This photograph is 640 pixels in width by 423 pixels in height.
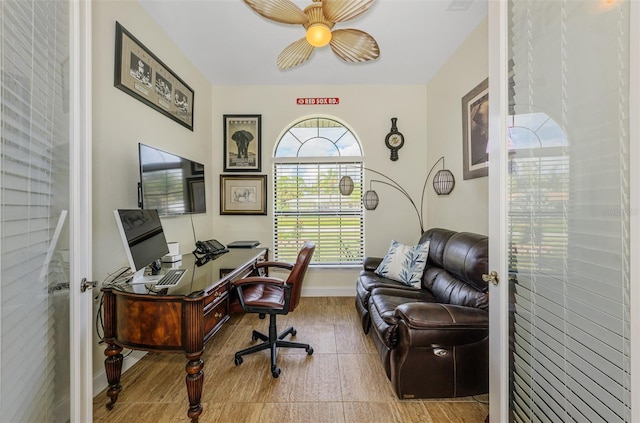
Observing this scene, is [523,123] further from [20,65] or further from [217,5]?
[217,5]

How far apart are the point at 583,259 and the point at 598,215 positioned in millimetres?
157

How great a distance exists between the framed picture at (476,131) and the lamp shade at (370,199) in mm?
1204

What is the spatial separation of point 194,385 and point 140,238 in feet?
3.19

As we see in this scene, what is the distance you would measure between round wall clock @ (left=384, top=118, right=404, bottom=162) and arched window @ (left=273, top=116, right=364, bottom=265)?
0.43 metres

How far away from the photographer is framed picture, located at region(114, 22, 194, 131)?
2021mm

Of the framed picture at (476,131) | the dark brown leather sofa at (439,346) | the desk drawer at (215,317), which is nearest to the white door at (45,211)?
the desk drawer at (215,317)

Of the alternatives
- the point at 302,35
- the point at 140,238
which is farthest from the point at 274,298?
the point at 302,35

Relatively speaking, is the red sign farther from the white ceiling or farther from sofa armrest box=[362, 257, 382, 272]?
sofa armrest box=[362, 257, 382, 272]

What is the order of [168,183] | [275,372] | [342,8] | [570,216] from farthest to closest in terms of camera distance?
1. [168,183]
2. [275,372]
3. [342,8]
4. [570,216]

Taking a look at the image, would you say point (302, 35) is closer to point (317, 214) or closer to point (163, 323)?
point (317, 214)

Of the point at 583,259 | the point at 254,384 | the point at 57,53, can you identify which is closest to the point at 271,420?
the point at 254,384

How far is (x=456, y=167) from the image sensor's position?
3000 mm

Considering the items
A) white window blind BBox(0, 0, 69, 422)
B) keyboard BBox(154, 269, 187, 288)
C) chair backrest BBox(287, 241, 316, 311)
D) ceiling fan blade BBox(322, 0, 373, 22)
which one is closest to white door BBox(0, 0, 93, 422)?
white window blind BBox(0, 0, 69, 422)

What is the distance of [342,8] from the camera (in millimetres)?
1732
